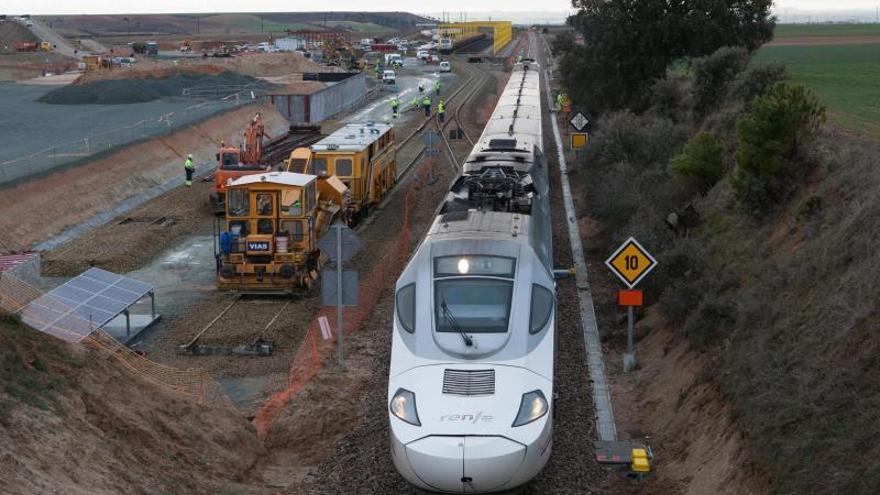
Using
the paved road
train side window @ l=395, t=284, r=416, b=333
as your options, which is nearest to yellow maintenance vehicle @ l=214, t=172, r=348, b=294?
train side window @ l=395, t=284, r=416, b=333

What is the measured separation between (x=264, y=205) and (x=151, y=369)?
6637mm

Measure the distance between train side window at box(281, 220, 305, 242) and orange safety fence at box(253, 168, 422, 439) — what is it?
1.70m

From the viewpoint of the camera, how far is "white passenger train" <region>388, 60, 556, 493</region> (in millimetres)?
10766

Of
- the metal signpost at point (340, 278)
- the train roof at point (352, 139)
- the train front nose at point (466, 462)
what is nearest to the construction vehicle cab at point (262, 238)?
the metal signpost at point (340, 278)

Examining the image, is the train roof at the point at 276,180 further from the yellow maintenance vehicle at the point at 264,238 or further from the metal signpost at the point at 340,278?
the metal signpost at the point at 340,278

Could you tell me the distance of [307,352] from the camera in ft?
61.0

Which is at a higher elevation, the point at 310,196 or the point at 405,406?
the point at 310,196

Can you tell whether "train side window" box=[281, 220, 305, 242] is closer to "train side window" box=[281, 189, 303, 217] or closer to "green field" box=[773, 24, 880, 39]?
"train side window" box=[281, 189, 303, 217]

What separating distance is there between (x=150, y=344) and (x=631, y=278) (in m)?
8.96

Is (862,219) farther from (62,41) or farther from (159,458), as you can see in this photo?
(62,41)

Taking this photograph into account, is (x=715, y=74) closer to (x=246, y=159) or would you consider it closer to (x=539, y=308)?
(x=246, y=159)

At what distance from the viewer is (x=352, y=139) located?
3300 centimetres

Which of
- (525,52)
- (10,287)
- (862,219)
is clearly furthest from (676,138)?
(525,52)

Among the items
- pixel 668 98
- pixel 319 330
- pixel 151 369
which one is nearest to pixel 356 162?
pixel 668 98
